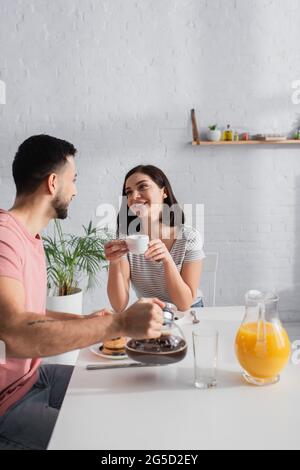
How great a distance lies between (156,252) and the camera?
1.66 meters

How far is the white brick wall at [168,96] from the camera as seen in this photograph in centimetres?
291

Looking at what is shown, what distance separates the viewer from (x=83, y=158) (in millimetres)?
3018

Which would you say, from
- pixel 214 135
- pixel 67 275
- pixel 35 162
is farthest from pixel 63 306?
pixel 214 135

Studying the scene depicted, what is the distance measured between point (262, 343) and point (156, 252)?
2.36 feet

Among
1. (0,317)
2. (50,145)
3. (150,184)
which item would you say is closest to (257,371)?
(0,317)

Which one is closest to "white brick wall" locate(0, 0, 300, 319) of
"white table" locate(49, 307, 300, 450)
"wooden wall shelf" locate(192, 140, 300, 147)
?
"wooden wall shelf" locate(192, 140, 300, 147)

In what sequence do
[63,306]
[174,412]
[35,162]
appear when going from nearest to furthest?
1. [174,412]
2. [35,162]
3. [63,306]

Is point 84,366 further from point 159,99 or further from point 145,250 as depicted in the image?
point 159,99

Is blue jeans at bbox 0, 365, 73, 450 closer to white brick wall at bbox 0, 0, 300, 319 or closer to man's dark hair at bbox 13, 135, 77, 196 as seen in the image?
man's dark hair at bbox 13, 135, 77, 196

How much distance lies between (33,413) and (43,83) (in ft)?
7.40

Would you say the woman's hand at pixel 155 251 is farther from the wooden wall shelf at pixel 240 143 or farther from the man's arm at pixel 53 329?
the wooden wall shelf at pixel 240 143

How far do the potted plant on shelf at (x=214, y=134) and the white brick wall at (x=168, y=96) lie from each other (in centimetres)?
8

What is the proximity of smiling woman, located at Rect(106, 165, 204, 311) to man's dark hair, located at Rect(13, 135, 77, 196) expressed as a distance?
0.47 metres

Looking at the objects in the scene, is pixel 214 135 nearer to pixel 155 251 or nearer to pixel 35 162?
pixel 155 251
